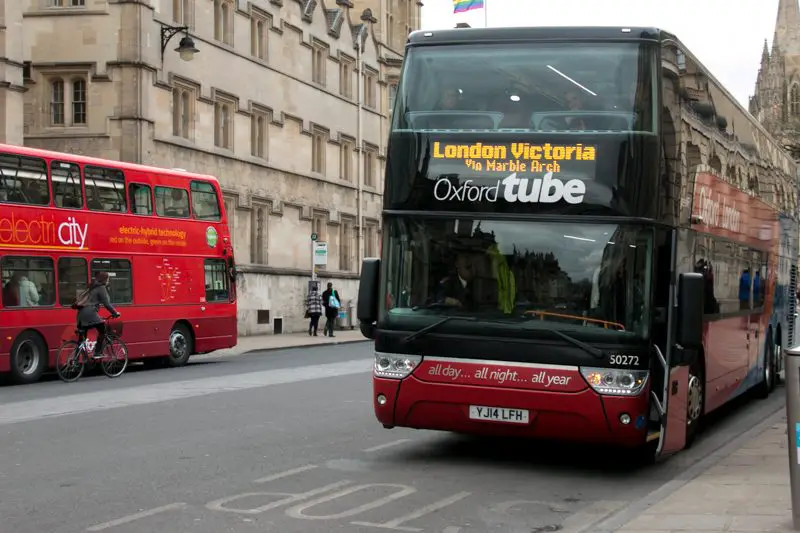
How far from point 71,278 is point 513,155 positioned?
50.3 ft

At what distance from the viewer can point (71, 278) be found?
80.0ft

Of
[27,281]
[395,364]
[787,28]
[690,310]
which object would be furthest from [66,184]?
[787,28]

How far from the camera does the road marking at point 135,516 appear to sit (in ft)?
27.5

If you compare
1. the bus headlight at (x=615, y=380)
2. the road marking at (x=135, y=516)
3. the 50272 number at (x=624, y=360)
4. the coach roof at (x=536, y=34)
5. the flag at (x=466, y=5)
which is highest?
the flag at (x=466, y=5)

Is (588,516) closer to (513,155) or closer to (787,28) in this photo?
(513,155)

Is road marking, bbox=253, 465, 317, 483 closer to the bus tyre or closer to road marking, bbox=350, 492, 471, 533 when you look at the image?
road marking, bbox=350, 492, 471, 533

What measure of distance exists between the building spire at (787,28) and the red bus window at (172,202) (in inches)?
5423

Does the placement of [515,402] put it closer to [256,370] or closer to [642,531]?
[642,531]

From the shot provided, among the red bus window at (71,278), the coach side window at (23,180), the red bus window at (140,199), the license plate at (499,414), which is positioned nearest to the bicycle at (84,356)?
the red bus window at (71,278)

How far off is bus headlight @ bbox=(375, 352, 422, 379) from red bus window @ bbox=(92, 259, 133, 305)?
15.0 m

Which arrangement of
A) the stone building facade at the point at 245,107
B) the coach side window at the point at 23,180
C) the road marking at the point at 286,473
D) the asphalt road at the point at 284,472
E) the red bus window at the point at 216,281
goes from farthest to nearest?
the stone building facade at the point at 245,107 → the red bus window at the point at 216,281 → the coach side window at the point at 23,180 → the road marking at the point at 286,473 → the asphalt road at the point at 284,472

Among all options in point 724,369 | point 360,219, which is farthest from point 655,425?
point 360,219

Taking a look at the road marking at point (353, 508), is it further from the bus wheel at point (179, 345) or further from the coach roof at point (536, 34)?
the bus wheel at point (179, 345)

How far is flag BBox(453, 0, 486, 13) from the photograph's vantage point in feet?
144
